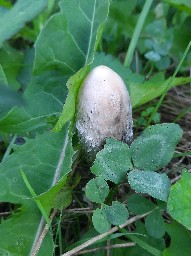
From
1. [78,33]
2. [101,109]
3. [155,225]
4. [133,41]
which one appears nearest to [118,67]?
[133,41]

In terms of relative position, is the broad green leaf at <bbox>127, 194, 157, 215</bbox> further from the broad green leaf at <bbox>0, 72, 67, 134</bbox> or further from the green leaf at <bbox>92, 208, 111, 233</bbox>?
the broad green leaf at <bbox>0, 72, 67, 134</bbox>

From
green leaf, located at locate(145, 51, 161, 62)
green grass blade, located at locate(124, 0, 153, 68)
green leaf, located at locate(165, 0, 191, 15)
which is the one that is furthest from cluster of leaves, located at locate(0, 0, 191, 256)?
green leaf, located at locate(165, 0, 191, 15)

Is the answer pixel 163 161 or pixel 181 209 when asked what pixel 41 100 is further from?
pixel 181 209

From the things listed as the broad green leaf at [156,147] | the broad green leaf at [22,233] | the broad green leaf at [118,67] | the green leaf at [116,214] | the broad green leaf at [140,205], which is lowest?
the broad green leaf at [22,233]

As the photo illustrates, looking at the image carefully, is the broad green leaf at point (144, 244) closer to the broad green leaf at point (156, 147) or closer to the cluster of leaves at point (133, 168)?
the cluster of leaves at point (133, 168)

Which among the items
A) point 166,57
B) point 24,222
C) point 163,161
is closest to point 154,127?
point 163,161

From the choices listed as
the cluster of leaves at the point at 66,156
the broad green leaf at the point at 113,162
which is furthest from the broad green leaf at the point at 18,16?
the broad green leaf at the point at 113,162

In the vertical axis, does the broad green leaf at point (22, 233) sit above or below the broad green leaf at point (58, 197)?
below
